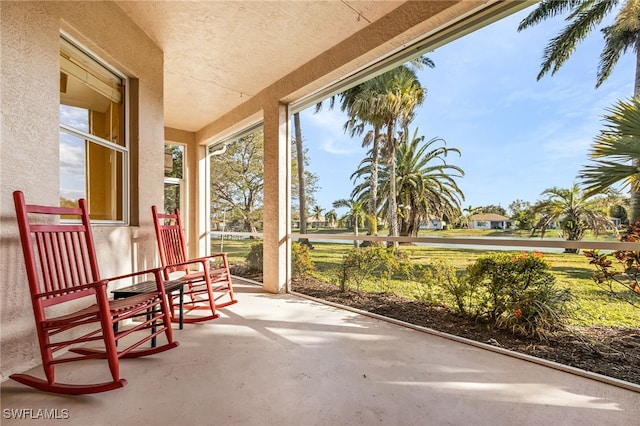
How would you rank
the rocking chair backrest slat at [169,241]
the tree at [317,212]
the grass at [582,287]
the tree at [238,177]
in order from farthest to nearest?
the tree at [238,177] < the tree at [317,212] < the rocking chair backrest slat at [169,241] < the grass at [582,287]

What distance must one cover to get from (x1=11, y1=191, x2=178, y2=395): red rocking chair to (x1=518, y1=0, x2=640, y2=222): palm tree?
3178 mm

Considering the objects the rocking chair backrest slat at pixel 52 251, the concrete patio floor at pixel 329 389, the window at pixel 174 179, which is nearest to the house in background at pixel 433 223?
the concrete patio floor at pixel 329 389

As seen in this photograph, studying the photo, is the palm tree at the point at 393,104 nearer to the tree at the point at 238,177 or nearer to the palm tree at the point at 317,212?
the palm tree at the point at 317,212

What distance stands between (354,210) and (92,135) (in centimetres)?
305

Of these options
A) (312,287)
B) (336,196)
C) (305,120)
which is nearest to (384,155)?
(336,196)

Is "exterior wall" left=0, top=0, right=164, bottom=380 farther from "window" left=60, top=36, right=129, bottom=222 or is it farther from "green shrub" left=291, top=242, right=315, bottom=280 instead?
"green shrub" left=291, top=242, right=315, bottom=280

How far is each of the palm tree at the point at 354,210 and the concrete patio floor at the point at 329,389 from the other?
188 cm

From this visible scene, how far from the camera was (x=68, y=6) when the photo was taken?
7.01ft

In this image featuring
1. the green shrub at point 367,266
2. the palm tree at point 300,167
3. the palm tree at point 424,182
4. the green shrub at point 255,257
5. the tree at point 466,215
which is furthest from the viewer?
the green shrub at point 255,257

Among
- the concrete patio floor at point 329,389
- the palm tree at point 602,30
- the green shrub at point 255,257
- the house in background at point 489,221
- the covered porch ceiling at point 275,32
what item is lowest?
the concrete patio floor at point 329,389

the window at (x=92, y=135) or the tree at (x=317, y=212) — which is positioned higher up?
the window at (x=92, y=135)

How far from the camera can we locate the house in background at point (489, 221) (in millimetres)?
2424

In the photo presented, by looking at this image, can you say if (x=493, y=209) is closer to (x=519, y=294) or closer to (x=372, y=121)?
(x=519, y=294)

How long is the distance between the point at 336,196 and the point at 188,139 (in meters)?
3.69
